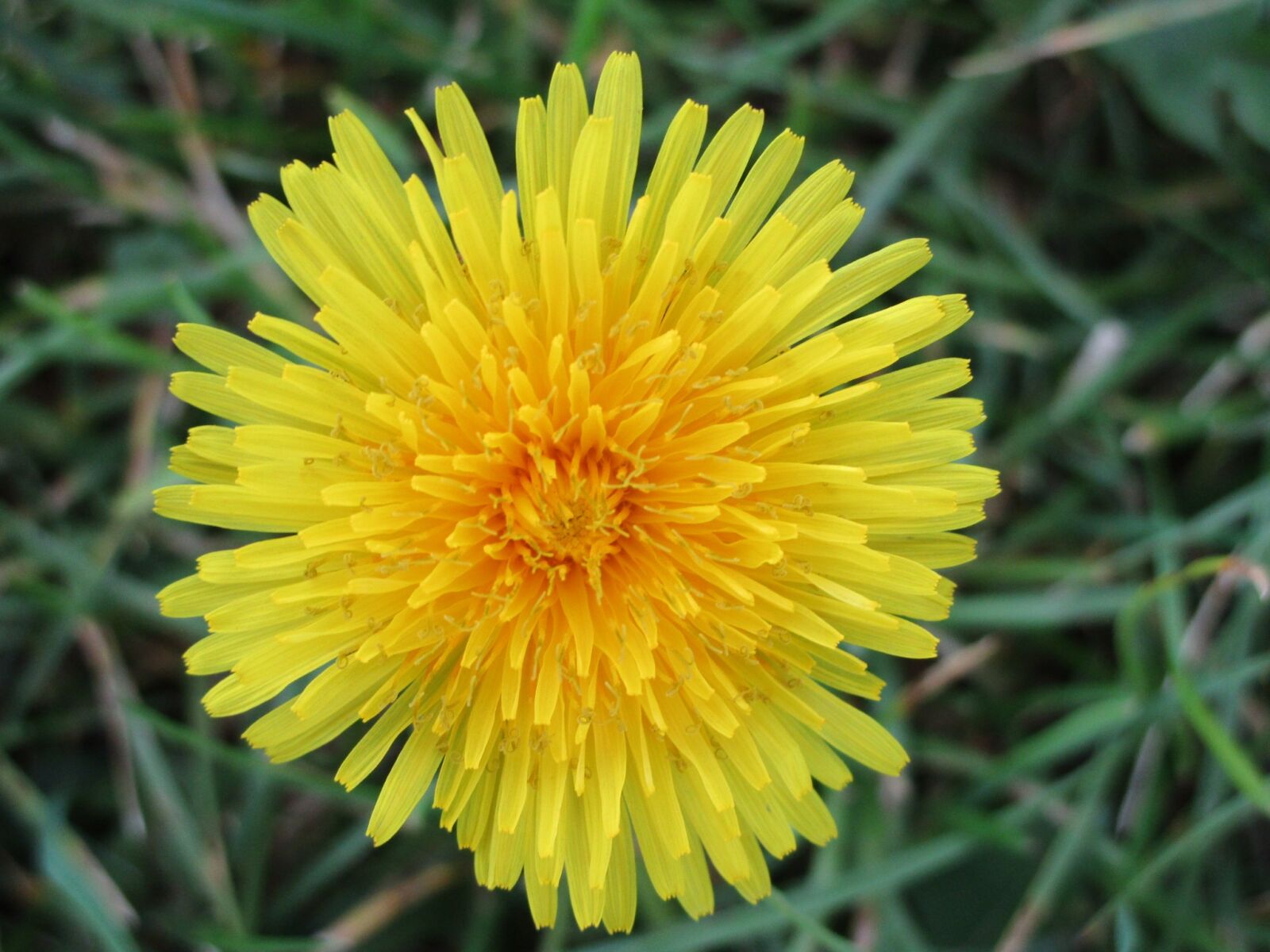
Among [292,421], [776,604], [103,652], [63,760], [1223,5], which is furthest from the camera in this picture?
[63,760]

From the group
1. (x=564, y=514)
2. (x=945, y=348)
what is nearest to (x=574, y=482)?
(x=564, y=514)

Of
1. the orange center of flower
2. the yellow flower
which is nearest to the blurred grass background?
the yellow flower

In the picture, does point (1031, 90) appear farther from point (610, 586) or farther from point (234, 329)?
point (234, 329)

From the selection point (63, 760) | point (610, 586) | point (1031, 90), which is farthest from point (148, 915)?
point (1031, 90)

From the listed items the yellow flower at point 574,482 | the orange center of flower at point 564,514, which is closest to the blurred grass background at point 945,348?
the yellow flower at point 574,482

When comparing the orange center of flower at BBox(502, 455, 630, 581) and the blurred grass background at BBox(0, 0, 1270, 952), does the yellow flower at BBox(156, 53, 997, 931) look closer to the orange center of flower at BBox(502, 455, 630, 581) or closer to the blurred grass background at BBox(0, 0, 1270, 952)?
the orange center of flower at BBox(502, 455, 630, 581)

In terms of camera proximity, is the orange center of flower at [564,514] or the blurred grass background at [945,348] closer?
the orange center of flower at [564,514]

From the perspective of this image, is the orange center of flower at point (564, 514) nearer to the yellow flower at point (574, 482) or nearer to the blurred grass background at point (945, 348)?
the yellow flower at point (574, 482)
